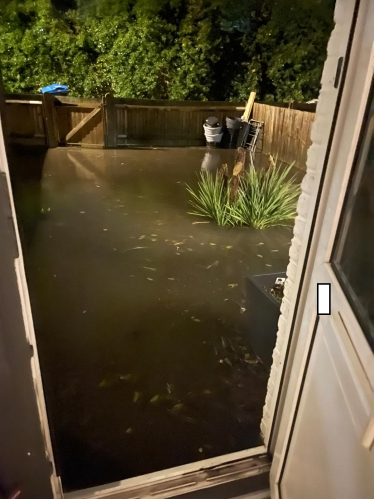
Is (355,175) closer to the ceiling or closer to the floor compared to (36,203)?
closer to the ceiling

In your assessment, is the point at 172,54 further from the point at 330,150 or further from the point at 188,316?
the point at 330,150

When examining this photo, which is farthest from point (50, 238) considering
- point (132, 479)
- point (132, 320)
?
point (132, 479)

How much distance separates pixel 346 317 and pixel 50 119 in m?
7.79

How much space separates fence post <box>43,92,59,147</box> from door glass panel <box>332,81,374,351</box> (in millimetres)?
7645

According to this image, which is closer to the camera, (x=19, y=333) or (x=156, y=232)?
(x=19, y=333)

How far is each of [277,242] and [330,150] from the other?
2.92m

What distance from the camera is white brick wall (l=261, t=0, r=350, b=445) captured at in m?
1.04

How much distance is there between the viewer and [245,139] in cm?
829

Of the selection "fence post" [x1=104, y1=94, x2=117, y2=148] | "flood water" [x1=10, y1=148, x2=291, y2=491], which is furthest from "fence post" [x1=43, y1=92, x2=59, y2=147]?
"flood water" [x1=10, y1=148, x2=291, y2=491]

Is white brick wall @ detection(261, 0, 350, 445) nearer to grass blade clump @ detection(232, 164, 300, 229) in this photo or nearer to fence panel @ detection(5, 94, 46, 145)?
grass blade clump @ detection(232, 164, 300, 229)

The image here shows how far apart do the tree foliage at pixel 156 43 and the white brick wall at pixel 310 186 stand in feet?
31.2

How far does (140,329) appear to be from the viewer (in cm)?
253

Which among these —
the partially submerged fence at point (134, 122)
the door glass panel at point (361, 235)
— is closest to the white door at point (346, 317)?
the door glass panel at point (361, 235)

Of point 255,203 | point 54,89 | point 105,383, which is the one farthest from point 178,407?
point 54,89
